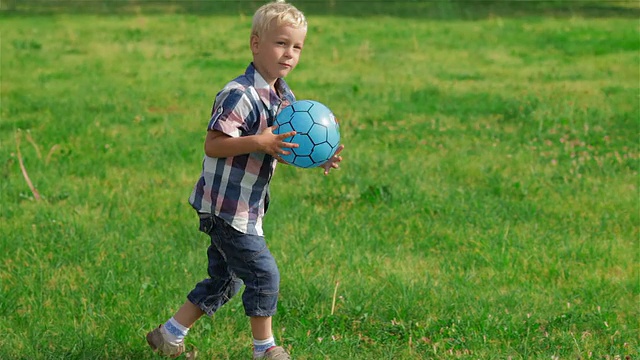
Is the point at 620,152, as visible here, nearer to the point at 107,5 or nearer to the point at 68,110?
the point at 68,110

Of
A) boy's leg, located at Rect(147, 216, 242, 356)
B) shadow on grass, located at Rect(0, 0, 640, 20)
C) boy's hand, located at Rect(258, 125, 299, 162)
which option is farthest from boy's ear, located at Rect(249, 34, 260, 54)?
shadow on grass, located at Rect(0, 0, 640, 20)

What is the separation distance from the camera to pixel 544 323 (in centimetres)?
523

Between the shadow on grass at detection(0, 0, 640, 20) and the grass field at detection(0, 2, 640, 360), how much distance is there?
11.3 meters

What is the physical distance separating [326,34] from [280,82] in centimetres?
1734

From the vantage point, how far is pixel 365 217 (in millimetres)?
7383

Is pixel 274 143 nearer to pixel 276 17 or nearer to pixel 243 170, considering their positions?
pixel 243 170

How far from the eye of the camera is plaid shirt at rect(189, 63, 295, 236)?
409 centimetres

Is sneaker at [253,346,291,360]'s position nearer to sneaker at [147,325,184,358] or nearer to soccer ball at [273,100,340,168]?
sneaker at [147,325,184,358]

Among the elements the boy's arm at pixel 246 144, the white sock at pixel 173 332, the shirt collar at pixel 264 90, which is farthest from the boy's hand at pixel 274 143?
the white sock at pixel 173 332

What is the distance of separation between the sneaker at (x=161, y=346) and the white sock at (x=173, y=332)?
22mm

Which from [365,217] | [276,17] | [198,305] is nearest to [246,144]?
[276,17]

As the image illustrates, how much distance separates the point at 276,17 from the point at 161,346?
75.6 inches

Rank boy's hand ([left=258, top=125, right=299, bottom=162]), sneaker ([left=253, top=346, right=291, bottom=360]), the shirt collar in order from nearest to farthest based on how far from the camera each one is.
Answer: boy's hand ([left=258, top=125, right=299, bottom=162]), the shirt collar, sneaker ([left=253, top=346, right=291, bottom=360])

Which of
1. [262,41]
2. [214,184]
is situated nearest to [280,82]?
[262,41]
